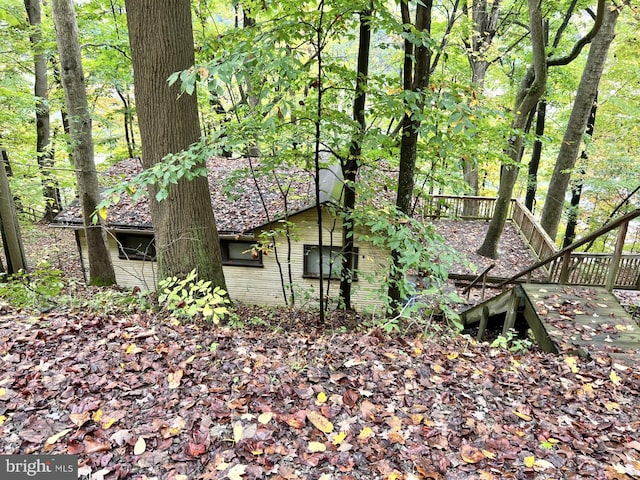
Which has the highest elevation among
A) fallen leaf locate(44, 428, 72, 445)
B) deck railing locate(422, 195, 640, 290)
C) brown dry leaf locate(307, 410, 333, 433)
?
fallen leaf locate(44, 428, 72, 445)

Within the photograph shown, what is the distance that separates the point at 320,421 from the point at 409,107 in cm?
359

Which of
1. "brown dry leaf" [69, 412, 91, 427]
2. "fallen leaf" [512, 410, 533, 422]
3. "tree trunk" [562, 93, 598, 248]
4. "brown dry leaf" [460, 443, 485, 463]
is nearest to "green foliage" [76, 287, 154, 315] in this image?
"brown dry leaf" [69, 412, 91, 427]

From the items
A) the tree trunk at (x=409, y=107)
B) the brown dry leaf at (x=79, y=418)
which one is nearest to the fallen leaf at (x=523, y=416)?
the tree trunk at (x=409, y=107)

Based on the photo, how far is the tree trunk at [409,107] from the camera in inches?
184

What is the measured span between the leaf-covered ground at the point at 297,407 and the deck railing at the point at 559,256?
2597 mm

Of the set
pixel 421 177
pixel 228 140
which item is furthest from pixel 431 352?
pixel 421 177

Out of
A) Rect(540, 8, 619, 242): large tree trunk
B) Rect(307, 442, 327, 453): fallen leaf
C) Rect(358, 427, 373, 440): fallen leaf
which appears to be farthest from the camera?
Rect(540, 8, 619, 242): large tree trunk

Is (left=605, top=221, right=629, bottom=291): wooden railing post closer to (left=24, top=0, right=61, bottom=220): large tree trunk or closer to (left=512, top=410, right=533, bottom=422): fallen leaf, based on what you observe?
(left=512, top=410, right=533, bottom=422): fallen leaf

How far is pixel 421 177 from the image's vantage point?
6965mm

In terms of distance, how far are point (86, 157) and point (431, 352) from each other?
7292 mm

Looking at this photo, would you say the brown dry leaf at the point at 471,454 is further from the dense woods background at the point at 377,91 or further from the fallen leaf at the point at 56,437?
the fallen leaf at the point at 56,437

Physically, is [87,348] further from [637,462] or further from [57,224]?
[57,224]

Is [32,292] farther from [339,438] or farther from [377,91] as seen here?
[377,91]

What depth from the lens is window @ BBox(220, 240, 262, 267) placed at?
33.1ft
